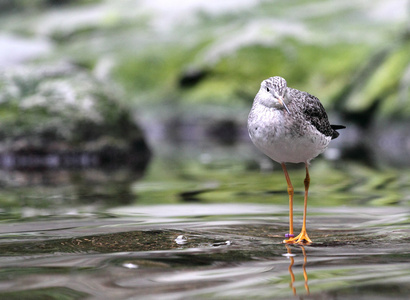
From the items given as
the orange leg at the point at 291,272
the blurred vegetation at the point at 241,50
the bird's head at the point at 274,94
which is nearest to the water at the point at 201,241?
the orange leg at the point at 291,272

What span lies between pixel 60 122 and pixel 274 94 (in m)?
9.28

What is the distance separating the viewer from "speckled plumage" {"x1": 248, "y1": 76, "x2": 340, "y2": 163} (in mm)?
5164

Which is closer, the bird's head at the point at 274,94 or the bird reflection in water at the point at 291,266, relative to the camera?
the bird reflection in water at the point at 291,266

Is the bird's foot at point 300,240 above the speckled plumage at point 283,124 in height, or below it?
below

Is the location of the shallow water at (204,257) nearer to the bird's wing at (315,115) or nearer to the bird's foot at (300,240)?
the bird's foot at (300,240)

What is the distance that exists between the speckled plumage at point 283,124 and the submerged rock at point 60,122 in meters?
8.52

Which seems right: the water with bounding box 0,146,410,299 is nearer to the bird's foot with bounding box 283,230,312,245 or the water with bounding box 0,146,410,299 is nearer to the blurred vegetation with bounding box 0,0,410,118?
the bird's foot with bounding box 283,230,312,245

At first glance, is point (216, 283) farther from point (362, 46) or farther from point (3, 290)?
point (362, 46)

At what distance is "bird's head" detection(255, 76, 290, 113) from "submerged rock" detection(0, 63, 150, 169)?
8573 mm

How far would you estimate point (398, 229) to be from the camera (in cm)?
568

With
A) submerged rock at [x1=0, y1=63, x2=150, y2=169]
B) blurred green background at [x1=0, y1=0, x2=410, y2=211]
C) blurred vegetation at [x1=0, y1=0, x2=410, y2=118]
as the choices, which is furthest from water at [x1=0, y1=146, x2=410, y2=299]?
blurred vegetation at [x1=0, y1=0, x2=410, y2=118]

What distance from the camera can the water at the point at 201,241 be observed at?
12.6ft

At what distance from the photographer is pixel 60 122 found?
13.8m

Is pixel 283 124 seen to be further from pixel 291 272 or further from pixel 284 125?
pixel 291 272
